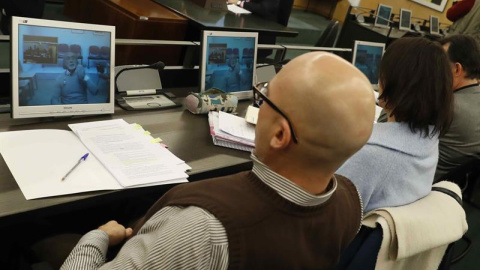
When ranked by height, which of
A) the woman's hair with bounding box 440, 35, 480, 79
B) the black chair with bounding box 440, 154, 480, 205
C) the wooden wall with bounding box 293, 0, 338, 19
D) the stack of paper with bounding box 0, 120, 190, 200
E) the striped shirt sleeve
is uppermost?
the wooden wall with bounding box 293, 0, 338, 19

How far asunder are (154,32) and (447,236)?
1.92 m

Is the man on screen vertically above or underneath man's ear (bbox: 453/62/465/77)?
underneath

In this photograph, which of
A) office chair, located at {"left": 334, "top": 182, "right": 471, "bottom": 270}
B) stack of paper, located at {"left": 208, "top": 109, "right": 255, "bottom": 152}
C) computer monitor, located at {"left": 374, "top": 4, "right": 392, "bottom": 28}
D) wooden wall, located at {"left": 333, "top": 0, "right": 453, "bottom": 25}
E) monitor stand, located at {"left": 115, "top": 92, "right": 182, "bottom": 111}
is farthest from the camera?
wooden wall, located at {"left": 333, "top": 0, "right": 453, "bottom": 25}

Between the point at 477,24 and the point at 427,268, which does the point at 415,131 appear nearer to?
the point at 427,268

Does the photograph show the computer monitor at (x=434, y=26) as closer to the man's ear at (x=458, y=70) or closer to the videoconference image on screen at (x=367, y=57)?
the videoconference image on screen at (x=367, y=57)

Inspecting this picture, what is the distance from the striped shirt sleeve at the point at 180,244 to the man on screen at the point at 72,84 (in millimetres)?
831

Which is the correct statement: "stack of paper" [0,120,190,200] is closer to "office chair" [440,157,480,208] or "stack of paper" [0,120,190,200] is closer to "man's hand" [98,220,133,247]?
"man's hand" [98,220,133,247]

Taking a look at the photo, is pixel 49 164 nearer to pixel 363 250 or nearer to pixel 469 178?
pixel 363 250

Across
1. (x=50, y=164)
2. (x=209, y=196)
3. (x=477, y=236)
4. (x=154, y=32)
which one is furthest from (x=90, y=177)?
(x=477, y=236)

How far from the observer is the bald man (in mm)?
687

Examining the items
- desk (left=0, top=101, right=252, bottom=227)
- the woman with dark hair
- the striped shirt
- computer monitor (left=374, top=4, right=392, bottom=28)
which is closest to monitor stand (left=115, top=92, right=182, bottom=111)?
desk (left=0, top=101, right=252, bottom=227)

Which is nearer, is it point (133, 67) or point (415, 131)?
point (415, 131)

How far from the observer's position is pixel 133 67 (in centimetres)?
178

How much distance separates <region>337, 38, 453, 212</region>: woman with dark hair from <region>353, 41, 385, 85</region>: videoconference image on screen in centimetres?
143
